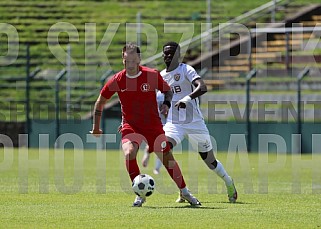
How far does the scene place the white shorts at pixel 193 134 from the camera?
13.5 metres

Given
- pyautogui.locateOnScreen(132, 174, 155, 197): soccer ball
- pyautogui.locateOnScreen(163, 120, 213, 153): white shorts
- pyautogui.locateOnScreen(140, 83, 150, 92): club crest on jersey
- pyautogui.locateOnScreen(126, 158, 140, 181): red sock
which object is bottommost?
pyautogui.locateOnScreen(132, 174, 155, 197): soccer ball

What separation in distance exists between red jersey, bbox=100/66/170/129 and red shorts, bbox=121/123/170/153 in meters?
0.06

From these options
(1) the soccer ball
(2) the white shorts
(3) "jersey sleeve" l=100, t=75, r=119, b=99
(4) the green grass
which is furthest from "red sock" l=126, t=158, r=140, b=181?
(2) the white shorts

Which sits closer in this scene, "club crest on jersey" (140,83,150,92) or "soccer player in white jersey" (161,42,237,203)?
"club crest on jersey" (140,83,150,92)

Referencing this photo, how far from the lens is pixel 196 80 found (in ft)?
42.2

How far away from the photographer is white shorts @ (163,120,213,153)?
1349cm

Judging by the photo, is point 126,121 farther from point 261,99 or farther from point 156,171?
point 261,99

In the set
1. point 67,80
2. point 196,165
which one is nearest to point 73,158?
point 196,165

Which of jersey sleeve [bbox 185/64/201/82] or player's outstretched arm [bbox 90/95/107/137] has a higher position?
jersey sleeve [bbox 185/64/201/82]

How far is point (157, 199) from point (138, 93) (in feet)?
7.01

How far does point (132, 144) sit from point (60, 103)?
18.1 meters

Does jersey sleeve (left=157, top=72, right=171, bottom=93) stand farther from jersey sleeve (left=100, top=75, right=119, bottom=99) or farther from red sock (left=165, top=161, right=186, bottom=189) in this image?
red sock (left=165, top=161, right=186, bottom=189)
